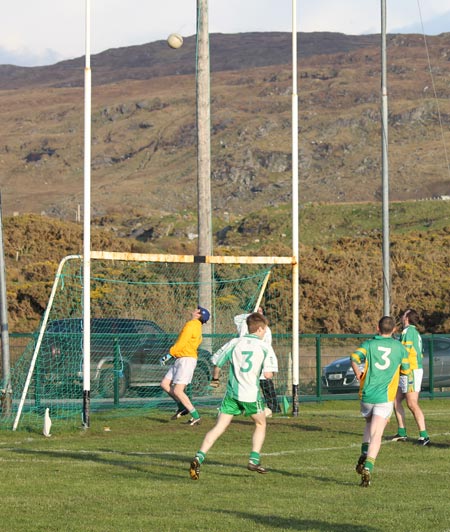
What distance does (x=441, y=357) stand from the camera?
86.5ft

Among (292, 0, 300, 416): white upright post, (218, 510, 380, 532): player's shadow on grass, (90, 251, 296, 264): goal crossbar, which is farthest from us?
(292, 0, 300, 416): white upright post

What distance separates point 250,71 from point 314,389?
176150mm

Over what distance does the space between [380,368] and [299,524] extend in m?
2.97

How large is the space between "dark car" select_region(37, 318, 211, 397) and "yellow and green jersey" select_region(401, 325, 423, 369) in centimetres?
650

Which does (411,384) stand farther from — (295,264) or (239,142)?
(239,142)

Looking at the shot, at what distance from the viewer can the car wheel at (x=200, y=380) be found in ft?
71.8

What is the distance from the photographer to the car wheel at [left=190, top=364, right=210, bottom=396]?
862 inches

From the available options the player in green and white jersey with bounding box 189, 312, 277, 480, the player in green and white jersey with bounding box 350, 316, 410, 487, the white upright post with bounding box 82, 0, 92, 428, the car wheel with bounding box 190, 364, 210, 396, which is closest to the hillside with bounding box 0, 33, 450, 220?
the car wheel with bounding box 190, 364, 210, 396

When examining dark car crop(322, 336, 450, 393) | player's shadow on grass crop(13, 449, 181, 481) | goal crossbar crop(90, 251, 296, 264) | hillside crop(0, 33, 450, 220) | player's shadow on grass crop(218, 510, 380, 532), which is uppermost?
hillside crop(0, 33, 450, 220)

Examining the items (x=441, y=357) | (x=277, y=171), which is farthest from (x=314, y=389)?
(x=277, y=171)

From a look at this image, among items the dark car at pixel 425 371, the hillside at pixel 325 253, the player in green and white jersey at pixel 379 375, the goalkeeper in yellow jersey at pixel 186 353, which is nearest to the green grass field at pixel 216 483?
the goalkeeper in yellow jersey at pixel 186 353

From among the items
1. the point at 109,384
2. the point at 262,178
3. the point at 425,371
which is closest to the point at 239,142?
A: the point at 262,178

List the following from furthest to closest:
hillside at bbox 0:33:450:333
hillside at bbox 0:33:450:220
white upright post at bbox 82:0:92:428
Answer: hillside at bbox 0:33:450:220 → hillside at bbox 0:33:450:333 → white upright post at bbox 82:0:92:428

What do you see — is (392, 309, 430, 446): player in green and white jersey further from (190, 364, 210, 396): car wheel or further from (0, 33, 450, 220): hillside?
(0, 33, 450, 220): hillside
